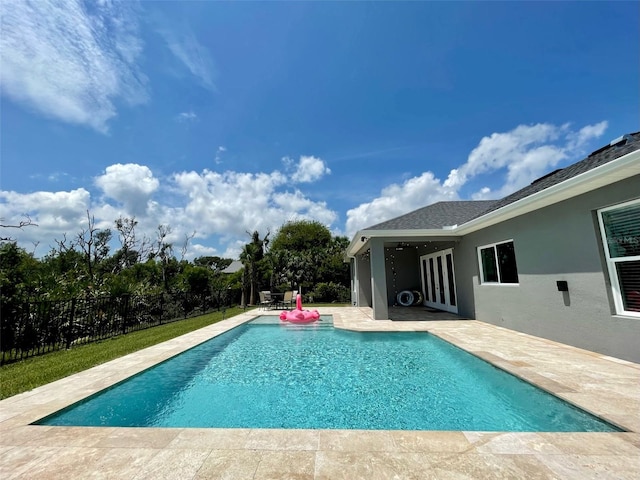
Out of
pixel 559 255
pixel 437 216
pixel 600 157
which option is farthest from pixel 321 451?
pixel 437 216

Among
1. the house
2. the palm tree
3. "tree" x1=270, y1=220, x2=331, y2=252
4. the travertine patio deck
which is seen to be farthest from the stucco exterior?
"tree" x1=270, y1=220, x2=331, y2=252

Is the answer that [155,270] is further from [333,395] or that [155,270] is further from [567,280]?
[567,280]

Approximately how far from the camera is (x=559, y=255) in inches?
244

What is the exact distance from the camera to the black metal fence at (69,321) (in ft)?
23.0

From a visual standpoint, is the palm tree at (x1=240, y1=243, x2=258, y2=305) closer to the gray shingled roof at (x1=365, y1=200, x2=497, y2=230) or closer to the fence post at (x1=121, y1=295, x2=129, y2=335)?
the fence post at (x1=121, y1=295, x2=129, y2=335)

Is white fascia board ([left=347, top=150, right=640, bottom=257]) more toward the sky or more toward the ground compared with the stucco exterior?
more toward the sky

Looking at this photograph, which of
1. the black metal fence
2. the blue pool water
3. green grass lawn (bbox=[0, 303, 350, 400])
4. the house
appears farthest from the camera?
the black metal fence

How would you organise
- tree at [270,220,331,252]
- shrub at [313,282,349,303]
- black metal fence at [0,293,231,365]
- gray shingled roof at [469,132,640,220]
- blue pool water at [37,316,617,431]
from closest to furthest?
blue pool water at [37,316,617,431]
gray shingled roof at [469,132,640,220]
black metal fence at [0,293,231,365]
shrub at [313,282,349,303]
tree at [270,220,331,252]

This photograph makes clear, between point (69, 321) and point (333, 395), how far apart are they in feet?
28.0

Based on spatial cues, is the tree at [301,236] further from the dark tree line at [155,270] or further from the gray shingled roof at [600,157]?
the gray shingled roof at [600,157]

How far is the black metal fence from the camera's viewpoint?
7016mm

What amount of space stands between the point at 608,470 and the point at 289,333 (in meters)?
8.29

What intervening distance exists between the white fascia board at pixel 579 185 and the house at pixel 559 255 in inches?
0.6

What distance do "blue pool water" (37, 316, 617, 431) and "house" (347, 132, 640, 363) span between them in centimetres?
243
